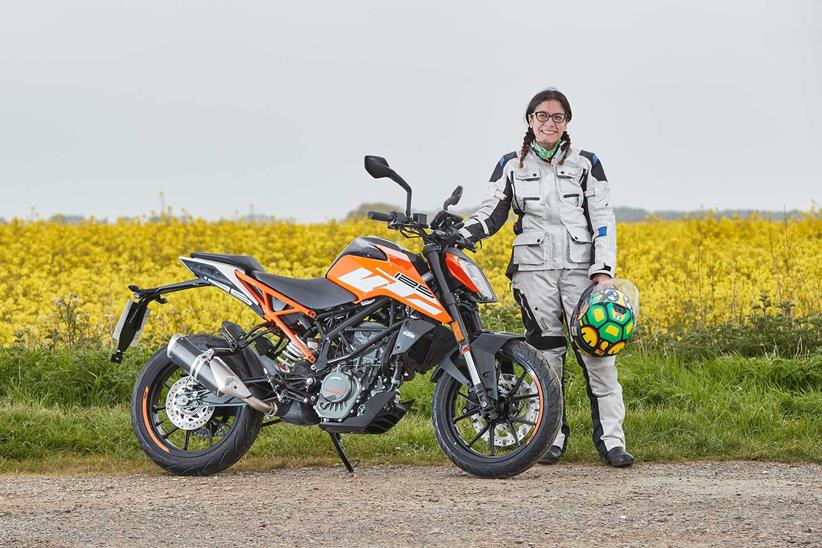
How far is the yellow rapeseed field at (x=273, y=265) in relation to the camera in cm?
1145

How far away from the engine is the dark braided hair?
1491 millimetres

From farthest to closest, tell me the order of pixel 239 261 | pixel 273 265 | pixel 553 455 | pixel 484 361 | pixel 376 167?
pixel 273 265 → pixel 553 455 → pixel 239 261 → pixel 484 361 → pixel 376 167

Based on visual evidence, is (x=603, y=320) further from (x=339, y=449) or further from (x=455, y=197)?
(x=339, y=449)

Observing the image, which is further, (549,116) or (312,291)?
(549,116)

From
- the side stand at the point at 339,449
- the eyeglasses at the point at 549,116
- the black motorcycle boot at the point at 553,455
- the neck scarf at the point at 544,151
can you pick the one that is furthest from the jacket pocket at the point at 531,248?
the side stand at the point at 339,449

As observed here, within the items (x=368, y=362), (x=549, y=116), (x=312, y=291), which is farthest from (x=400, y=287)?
(x=549, y=116)

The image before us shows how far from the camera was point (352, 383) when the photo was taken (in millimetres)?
6613

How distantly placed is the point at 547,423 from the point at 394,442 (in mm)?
1742

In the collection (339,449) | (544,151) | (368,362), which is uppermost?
(544,151)

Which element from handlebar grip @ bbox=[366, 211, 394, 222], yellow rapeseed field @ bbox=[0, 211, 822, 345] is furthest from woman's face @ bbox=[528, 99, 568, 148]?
yellow rapeseed field @ bbox=[0, 211, 822, 345]

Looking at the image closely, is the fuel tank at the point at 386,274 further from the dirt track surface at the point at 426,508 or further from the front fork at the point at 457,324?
the dirt track surface at the point at 426,508

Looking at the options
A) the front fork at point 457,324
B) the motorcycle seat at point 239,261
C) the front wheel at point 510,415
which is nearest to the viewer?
the front wheel at point 510,415

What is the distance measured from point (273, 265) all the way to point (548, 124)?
11341mm

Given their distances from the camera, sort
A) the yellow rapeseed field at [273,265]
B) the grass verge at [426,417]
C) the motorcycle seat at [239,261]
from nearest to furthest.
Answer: the motorcycle seat at [239,261] → the grass verge at [426,417] → the yellow rapeseed field at [273,265]
